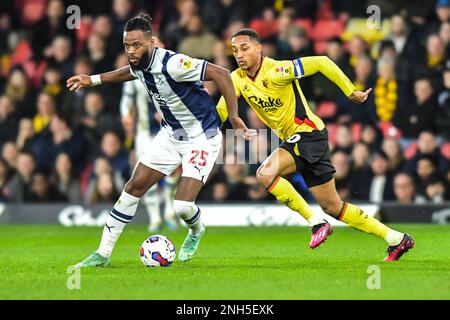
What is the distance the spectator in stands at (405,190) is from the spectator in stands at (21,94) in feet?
21.0

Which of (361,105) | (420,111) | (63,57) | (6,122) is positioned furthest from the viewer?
(63,57)

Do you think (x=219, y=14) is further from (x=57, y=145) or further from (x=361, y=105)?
(x=57, y=145)

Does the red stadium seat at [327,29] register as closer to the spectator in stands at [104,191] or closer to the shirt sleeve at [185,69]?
the spectator in stands at [104,191]

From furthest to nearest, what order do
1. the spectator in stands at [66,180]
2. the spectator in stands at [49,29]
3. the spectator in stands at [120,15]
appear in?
the spectator in stands at [49,29] < the spectator in stands at [120,15] < the spectator in stands at [66,180]

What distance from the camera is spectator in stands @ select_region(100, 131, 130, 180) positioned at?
16.5m

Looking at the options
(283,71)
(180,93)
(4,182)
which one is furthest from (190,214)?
(4,182)

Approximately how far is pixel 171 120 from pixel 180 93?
304mm

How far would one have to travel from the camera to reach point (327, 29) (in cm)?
1702

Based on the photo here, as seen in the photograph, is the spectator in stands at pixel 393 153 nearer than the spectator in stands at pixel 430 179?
No

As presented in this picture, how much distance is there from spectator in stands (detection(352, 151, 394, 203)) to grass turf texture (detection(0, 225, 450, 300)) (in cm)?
196

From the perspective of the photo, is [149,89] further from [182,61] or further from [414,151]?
[414,151]

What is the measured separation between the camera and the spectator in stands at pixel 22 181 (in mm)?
17062

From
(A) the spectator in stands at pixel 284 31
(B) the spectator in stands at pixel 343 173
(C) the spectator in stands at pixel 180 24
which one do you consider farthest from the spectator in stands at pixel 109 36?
(B) the spectator in stands at pixel 343 173
